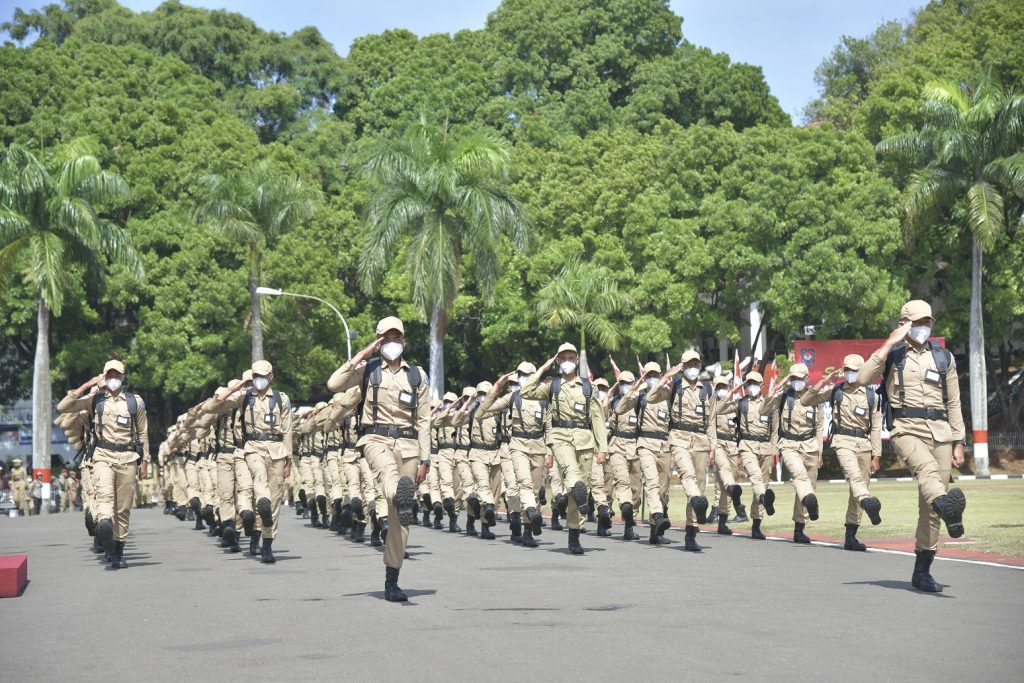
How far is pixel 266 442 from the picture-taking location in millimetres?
17781

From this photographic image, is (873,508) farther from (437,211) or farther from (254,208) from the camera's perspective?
(254,208)

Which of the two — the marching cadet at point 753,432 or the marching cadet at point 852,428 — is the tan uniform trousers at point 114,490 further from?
the marching cadet at point 753,432

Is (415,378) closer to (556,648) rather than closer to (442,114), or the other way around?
(556,648)

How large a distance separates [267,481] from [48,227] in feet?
104

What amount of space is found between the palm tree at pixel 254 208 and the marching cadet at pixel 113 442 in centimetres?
3279

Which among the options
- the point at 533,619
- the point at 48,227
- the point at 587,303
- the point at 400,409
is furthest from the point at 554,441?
the point at 48,227

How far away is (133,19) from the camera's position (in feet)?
225

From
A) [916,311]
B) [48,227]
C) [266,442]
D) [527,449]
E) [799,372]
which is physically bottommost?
[527,449]

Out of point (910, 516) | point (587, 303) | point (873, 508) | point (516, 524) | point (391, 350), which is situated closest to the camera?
point (391, 350)

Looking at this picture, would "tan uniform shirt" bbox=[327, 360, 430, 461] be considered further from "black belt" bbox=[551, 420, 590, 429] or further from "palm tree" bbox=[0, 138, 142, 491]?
"palm tree" bbox=[0, 138, 142, 491]

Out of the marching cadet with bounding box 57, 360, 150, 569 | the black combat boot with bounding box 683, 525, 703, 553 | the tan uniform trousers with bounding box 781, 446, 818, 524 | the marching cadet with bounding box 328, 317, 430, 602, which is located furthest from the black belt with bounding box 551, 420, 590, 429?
the marching cadet with bounding box 328, 317, 430, 602

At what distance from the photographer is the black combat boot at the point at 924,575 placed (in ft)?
39.7

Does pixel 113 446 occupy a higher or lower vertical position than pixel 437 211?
lower

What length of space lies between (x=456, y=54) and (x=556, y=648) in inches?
2411
